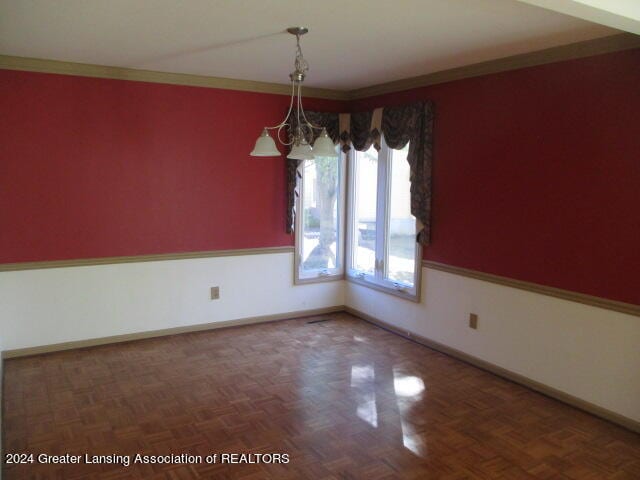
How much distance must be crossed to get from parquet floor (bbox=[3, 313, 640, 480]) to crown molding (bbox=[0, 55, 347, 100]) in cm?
227

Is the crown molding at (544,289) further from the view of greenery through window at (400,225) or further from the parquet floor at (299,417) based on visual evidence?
the parquet floor at (299,417)

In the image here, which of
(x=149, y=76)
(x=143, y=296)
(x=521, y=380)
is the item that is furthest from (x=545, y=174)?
(x=143, y=296)

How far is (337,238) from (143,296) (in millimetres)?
2078

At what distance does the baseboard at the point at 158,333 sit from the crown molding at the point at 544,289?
59.7 inches

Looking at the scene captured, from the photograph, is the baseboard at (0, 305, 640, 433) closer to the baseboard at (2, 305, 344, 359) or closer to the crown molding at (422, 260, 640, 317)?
the baseboard at (2, 305, 344, 359)

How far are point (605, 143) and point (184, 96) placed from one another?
335 cm

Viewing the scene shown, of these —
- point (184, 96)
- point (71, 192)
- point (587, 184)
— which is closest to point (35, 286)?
point (71, 192)

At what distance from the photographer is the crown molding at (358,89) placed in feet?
10.2

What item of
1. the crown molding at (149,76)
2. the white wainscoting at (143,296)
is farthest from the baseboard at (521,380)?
the crown molding at (149,76)

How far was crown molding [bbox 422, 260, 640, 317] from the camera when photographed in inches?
120

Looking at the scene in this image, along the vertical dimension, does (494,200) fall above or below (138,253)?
above

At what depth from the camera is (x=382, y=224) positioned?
4922 millimetres

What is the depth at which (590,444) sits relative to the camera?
2.88 meters

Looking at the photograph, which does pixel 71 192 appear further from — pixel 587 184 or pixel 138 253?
pixel 587 184
